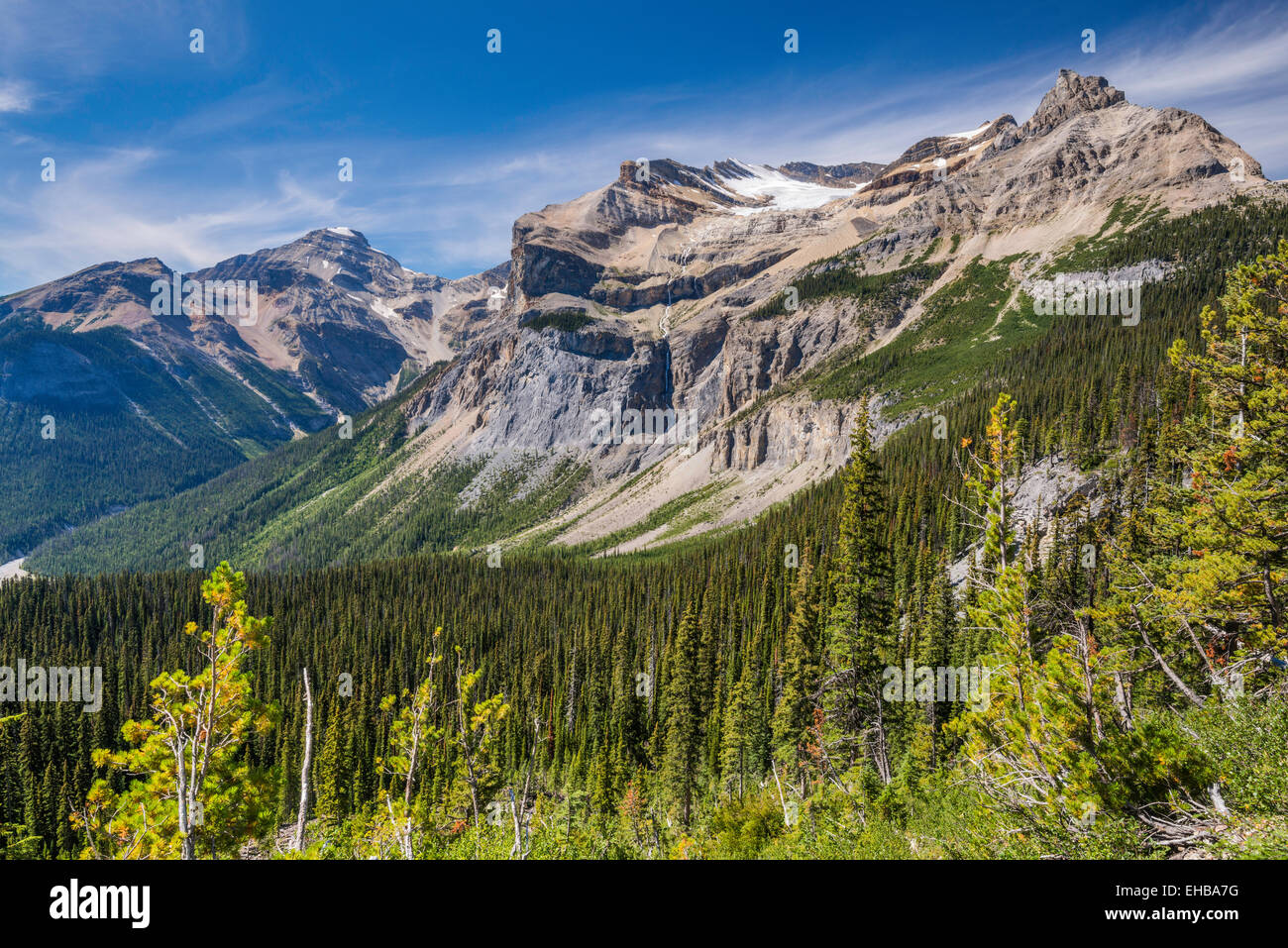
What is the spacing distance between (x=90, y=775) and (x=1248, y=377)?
89.6m
